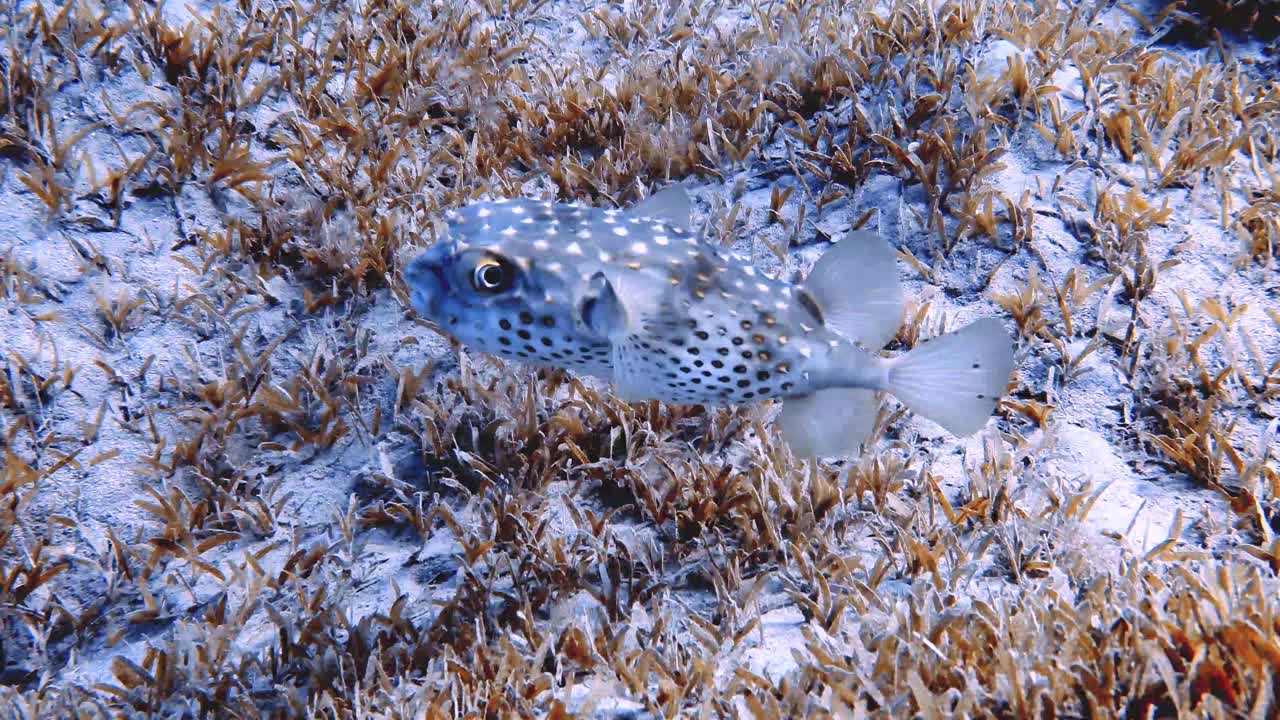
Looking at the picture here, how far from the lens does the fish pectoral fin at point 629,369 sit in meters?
2.48

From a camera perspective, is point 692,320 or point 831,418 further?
point 831,418

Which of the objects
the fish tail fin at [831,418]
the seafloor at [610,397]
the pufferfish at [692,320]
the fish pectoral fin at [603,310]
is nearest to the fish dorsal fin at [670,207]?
the pufferfish at [692,320]

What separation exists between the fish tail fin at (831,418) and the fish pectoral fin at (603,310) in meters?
0.74

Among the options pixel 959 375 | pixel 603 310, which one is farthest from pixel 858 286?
pixel 603 310

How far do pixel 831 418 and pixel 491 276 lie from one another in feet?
4.13

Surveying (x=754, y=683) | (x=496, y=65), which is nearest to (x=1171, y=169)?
(x=754, y=683)

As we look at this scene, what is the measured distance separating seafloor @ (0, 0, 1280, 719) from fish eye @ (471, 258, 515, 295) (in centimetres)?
122

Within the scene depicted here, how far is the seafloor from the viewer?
9.46ft

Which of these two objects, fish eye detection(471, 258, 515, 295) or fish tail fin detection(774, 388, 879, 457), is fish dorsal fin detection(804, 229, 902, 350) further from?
fish eye detection(471, 258, 515, 295)

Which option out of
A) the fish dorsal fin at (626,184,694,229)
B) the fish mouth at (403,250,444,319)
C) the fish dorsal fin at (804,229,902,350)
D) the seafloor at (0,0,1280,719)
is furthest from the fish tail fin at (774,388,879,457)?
the fish mouth at (403,250,444,319)

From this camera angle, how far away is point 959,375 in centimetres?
270

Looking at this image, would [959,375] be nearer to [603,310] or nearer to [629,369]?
[629,369]

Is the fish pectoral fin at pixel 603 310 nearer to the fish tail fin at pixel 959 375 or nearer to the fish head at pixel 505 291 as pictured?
the fish head at pixel 505 291

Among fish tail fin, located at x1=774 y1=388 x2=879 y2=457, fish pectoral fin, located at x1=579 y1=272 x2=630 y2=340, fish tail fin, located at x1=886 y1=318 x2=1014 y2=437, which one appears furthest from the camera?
fish tail fin, located at x1=774 y1=388 x2=879 y2=457
